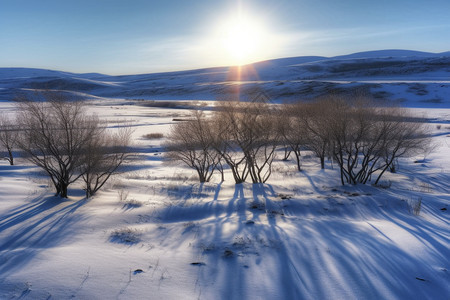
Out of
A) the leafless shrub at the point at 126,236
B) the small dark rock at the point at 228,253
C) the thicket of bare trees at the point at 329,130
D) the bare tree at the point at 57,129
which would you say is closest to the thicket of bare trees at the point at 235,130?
the thicket of bare trees at the point at 329,130

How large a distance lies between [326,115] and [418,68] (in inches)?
4432

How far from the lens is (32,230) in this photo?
9.52 metres

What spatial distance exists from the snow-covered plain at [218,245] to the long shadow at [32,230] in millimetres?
34

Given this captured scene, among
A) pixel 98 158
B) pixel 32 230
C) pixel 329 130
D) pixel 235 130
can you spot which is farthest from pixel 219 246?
pixel 329 130

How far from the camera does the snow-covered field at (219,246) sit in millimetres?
6516

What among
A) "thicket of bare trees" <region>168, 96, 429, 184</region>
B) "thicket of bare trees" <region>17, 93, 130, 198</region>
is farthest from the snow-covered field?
"thicket of bare trees" <region>168, 96, 429, 184</region>

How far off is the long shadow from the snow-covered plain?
0.03 m

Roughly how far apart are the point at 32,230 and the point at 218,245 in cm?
596

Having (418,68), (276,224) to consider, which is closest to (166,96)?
(418,68)

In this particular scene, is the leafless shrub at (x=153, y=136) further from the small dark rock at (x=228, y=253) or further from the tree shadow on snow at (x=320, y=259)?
the small dark rock at (x=228, y=253)

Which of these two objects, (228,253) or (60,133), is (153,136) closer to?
(60,133)

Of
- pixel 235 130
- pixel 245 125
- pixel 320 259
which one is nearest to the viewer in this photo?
pixel 320 259

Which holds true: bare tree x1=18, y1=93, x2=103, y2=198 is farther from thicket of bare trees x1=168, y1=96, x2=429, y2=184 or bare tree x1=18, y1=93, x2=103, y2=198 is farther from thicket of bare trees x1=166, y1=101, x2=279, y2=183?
thicket of bare trees x1=168, y1=96, x2=429, y2=184

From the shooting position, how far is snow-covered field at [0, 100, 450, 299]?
21.4ft
